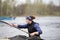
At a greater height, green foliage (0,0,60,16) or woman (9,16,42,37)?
green foliage (0,0,60,16)

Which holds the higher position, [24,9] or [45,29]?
[24,9]

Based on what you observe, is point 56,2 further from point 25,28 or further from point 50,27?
point 25,28

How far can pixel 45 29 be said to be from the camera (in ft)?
7.30

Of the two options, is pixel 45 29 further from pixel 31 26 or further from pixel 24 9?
pixel 24 9

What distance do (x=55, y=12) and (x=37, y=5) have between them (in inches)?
11.1

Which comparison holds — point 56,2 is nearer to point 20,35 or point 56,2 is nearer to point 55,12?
point 55,12

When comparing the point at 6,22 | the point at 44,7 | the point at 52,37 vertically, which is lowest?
the point at 52,37

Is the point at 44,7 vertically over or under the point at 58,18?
over

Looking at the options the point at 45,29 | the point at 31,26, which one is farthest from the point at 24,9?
the point at 45,29

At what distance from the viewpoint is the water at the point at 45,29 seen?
2.20m

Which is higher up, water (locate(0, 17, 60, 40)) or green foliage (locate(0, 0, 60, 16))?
green foliage (locate(0, 0, 60, 16))

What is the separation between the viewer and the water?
2197 millimetres

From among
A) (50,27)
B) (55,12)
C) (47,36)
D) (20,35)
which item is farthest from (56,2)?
(20,35)

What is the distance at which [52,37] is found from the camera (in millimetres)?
2203
